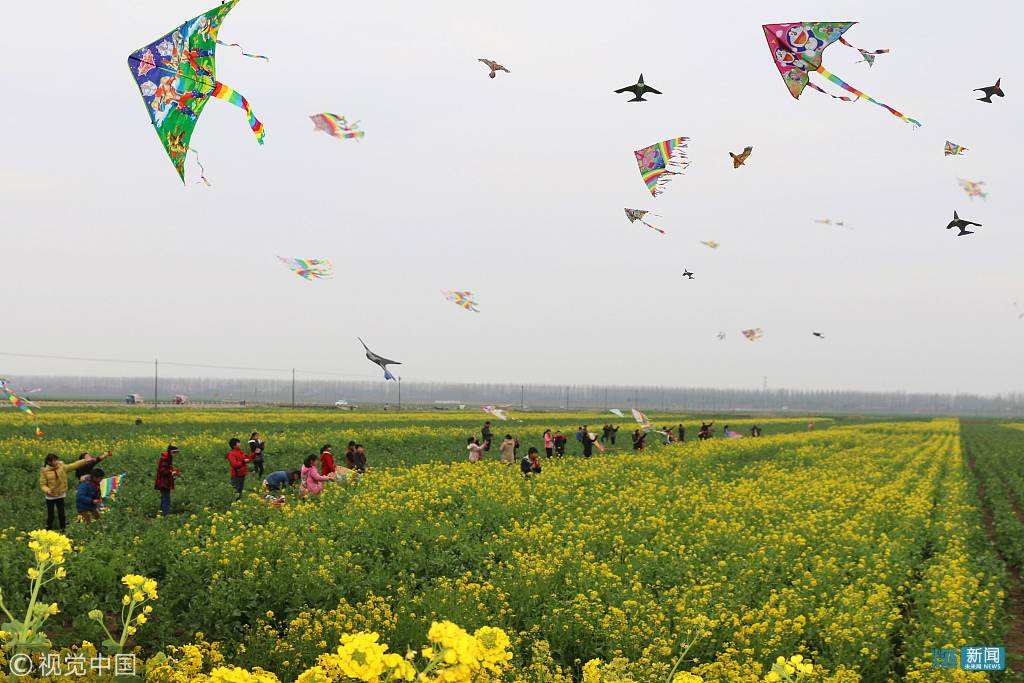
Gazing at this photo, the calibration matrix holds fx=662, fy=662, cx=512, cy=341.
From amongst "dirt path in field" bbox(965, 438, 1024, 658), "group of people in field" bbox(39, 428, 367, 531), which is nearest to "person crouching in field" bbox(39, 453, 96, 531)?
"group of people in field" bbox(39, 428, 367, 531)

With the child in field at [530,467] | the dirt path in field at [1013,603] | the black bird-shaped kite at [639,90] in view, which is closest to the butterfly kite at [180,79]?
the black bird-shaped kite at [639,90]

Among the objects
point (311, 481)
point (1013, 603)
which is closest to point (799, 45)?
point (1013, 603)

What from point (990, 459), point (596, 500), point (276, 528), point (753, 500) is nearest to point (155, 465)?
point (276, 528)

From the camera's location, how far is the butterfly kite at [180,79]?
6.55m

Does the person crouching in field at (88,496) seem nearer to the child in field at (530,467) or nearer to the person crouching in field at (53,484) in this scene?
the person crouching in field at (53,484)

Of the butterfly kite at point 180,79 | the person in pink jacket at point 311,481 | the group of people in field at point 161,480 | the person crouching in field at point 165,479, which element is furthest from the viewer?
the person in pink jacket at point 311,481

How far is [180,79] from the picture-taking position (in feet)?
22.2

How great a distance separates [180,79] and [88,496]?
1095cm

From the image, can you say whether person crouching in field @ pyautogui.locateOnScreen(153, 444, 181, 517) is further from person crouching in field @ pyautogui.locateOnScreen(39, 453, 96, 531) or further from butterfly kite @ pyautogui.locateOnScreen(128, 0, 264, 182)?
butterfly kite @ pyautogui.locateOnScreen(128, 0, 264, 182)

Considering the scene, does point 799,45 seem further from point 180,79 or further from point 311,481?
point 311,481

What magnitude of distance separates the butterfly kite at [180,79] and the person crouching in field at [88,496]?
10515 mm

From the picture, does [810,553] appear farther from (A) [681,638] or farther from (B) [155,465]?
(B) [155,465]

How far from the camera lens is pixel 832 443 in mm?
40406

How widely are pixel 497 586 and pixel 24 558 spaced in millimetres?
7375
